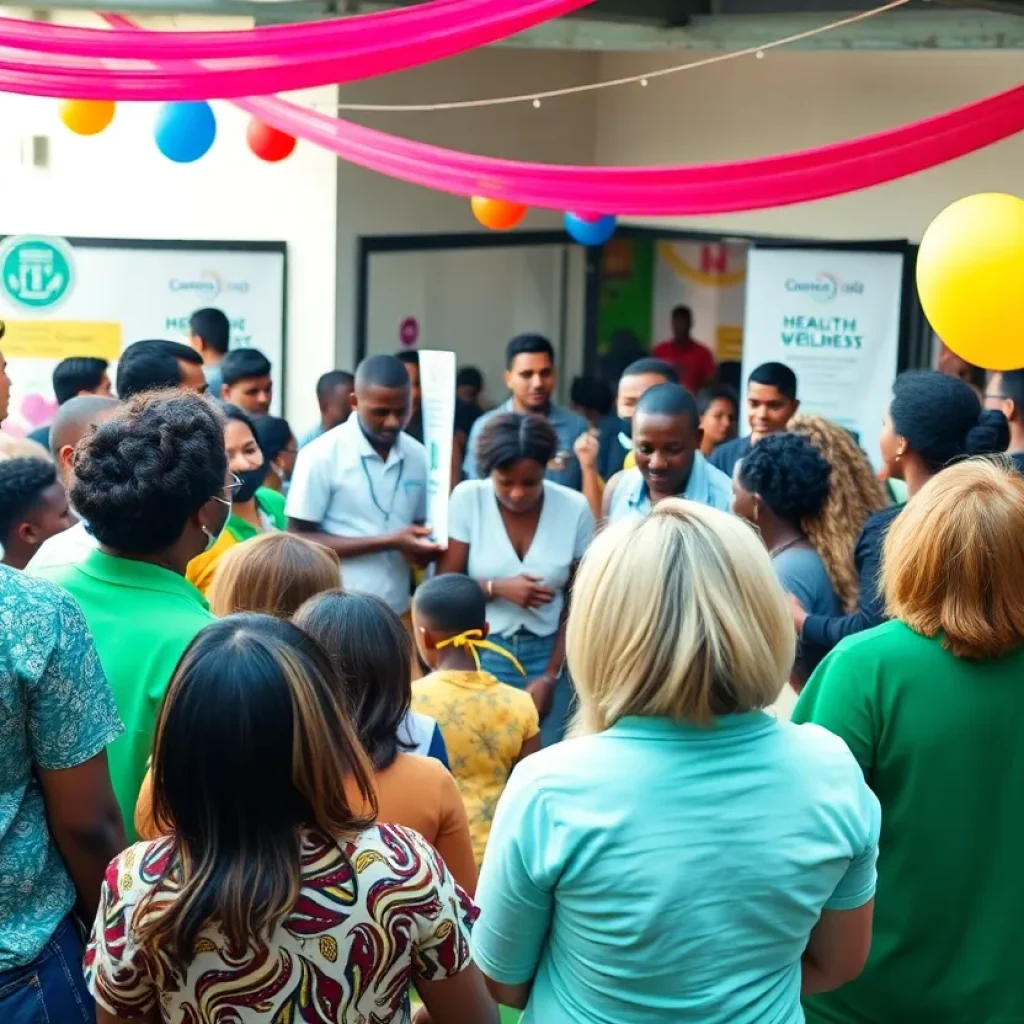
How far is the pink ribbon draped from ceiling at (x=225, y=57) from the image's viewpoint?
4453mm

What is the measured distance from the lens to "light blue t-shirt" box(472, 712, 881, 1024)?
76.6 inches

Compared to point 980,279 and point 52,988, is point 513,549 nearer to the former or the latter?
point 980,279

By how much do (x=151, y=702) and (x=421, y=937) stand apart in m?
0.92

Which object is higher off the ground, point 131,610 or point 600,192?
point 600,192

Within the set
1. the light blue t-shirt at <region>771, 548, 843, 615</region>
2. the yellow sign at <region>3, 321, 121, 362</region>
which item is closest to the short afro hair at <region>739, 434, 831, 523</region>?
the light blue t-shirt at <region>771, 548, 843, 615</region>

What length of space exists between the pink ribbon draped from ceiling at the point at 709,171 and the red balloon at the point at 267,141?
1202 millimetres

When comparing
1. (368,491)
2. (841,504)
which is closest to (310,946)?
(841,504)

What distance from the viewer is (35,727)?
222 centimetres

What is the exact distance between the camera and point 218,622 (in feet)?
6.44

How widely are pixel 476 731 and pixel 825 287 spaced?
5493 millimetres

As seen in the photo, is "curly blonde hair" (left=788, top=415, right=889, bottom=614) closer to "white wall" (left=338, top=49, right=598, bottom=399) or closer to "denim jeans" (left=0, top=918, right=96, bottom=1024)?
"denim jeans" (left=0, top=918, right=96, bottom=1024)

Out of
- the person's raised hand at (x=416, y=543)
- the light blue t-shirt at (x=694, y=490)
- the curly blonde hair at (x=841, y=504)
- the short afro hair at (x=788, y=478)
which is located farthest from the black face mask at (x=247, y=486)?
the curly blonde hair at (x=841, y=504)

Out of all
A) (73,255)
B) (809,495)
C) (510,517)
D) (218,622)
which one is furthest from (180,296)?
(218,622)

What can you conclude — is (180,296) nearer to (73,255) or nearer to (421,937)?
(73,255)
